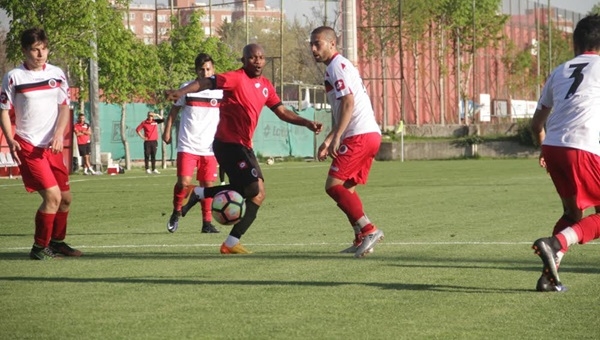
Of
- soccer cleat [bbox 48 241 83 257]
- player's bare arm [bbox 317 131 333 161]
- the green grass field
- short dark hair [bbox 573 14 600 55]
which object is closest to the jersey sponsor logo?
player's bare arm [bbox 317 131 333 161]

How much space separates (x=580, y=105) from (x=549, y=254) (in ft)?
3.79

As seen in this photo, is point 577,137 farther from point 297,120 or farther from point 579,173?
point 297,120

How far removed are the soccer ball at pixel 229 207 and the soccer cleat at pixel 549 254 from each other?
3894mm

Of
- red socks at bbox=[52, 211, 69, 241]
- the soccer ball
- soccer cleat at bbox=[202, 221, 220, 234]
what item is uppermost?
the soccer ball

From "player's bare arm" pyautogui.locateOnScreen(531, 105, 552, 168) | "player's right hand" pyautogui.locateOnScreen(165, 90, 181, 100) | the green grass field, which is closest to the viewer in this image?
the green grass field

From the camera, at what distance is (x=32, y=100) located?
37.7ft

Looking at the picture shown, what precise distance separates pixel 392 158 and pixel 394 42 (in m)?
18.0

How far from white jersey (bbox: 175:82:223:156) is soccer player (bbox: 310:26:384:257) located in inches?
157

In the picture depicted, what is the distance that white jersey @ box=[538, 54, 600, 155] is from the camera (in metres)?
8.86

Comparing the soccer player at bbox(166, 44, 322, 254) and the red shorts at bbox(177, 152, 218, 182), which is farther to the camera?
the red shorts at bbox(177, 152, 218, 182)

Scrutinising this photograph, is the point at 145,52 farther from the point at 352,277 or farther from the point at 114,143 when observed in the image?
the point at 352,277

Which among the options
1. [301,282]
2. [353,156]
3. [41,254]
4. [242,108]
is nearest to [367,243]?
[353,156]

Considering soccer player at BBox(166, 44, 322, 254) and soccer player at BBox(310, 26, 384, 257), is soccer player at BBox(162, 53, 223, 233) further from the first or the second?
soccer player at BBox(310, 26, 384, 257)

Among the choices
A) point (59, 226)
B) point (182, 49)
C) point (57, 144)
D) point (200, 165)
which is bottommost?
point (59, 226)
